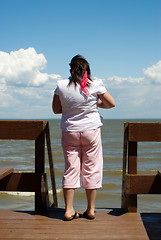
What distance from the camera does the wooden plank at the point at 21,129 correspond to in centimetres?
358

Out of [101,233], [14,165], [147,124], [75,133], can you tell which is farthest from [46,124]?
[14,165]

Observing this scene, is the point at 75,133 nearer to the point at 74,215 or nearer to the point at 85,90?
the point at 85,90

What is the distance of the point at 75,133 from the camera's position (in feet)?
10.5

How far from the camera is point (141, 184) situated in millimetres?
3557

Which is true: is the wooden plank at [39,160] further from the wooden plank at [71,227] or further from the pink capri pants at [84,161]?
the pink capri pants at [84,161]

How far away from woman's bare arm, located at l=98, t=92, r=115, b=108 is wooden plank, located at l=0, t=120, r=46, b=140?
703 millimetres

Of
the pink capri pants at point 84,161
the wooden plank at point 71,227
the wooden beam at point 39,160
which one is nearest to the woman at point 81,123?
the pink capri pants at point 84,161

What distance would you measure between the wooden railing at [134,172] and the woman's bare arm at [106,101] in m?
0.38

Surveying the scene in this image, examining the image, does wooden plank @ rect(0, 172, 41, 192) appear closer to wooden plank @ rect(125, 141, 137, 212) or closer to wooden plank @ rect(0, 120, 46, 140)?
wooden plank @ rect(0, 120, 46, 140)

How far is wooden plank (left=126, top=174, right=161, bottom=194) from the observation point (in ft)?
11.6

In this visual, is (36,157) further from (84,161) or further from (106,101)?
(106,101)

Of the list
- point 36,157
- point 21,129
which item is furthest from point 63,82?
point 36,157

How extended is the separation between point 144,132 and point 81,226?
119 centimetres

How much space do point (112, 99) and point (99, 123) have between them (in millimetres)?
281
